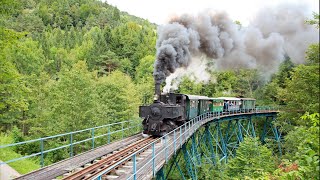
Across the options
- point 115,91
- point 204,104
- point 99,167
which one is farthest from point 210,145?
point 99,167

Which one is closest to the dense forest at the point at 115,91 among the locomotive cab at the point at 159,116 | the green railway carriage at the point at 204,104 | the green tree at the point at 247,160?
the green tree at the point at 247,160

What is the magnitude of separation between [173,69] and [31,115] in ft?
54.6

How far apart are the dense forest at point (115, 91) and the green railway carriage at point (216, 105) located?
4751mm

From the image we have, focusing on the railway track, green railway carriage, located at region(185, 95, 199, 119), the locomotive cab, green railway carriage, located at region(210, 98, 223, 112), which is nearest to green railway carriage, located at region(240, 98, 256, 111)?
green railway carriage, located at region(210, 98, 223, 112)

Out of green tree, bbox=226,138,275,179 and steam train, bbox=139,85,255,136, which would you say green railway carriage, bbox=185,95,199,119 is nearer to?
steam train, bbox=139,85,255,136

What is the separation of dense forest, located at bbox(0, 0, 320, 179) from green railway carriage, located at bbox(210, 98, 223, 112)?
187 inches

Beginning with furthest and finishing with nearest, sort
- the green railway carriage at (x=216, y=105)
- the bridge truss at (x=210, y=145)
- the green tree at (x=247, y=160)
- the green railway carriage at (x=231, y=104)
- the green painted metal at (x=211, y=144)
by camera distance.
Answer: the green railway carriage at (x=231, y=104) < the green railway carriage at (x=216, y=105) < the green tree at (x=247, y=160) < the green painted metal at (x=211, y=144) < the bridge truss at (x=210, y=145)

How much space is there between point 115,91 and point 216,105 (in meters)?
8.30

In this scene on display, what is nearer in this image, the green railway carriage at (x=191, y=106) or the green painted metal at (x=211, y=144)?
the green painted metal at (x=211, y=144)

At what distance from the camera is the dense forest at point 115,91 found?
10055mm

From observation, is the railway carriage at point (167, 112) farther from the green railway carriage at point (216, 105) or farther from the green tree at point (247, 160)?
the green railway carriage at point (216, 105)

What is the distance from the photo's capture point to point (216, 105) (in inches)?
980

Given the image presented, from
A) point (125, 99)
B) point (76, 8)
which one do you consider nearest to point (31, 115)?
point (125, 99)

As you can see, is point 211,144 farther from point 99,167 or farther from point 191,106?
point 99,167
